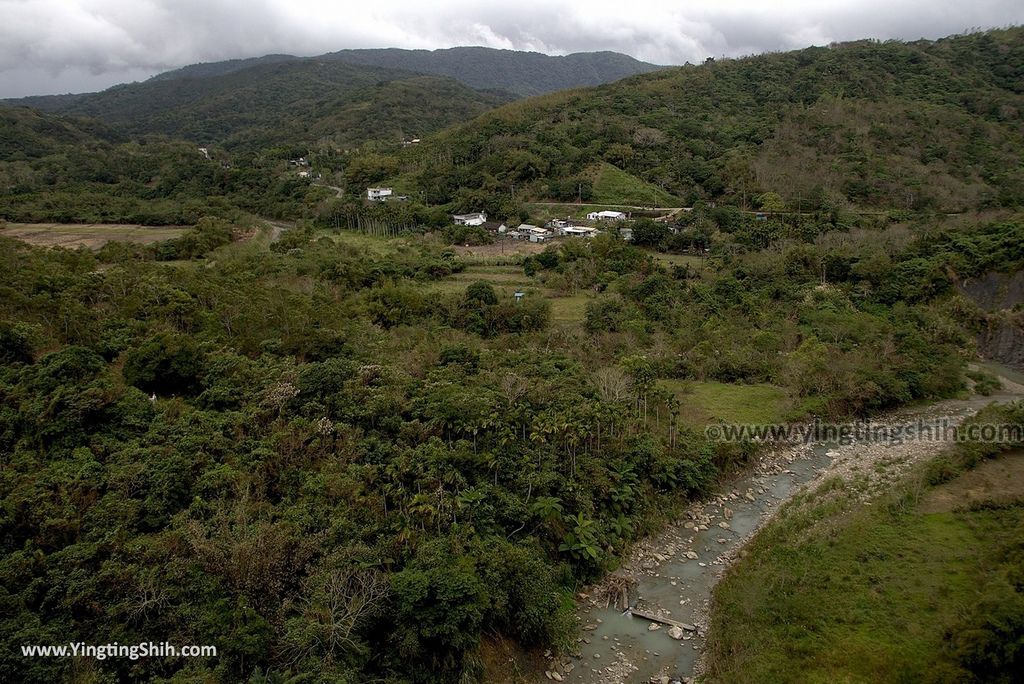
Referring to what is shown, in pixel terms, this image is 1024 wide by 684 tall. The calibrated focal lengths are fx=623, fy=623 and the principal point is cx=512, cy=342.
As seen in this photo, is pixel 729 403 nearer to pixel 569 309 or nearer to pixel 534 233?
pixel 569 309

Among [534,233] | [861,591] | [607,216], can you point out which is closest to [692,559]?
[861,591]

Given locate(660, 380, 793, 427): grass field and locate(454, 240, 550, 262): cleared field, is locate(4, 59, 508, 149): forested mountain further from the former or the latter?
locate(660, 380, 793, 427): grass field

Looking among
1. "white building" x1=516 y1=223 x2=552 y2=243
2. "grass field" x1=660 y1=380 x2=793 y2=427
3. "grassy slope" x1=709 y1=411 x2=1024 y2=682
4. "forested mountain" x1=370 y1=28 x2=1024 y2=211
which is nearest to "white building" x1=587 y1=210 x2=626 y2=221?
"white building" x1=516 y1=223 x2=552 y2=243

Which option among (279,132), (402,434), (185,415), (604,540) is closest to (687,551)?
(604,540)

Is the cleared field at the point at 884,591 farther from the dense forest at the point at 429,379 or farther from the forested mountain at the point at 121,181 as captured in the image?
the forested mountain at the point at 121,181

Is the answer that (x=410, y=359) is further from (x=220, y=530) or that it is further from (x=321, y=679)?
(x=321, y=679)

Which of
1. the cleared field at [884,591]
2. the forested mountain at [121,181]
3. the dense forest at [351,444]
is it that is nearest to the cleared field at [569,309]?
the dense forest at [351,444]
